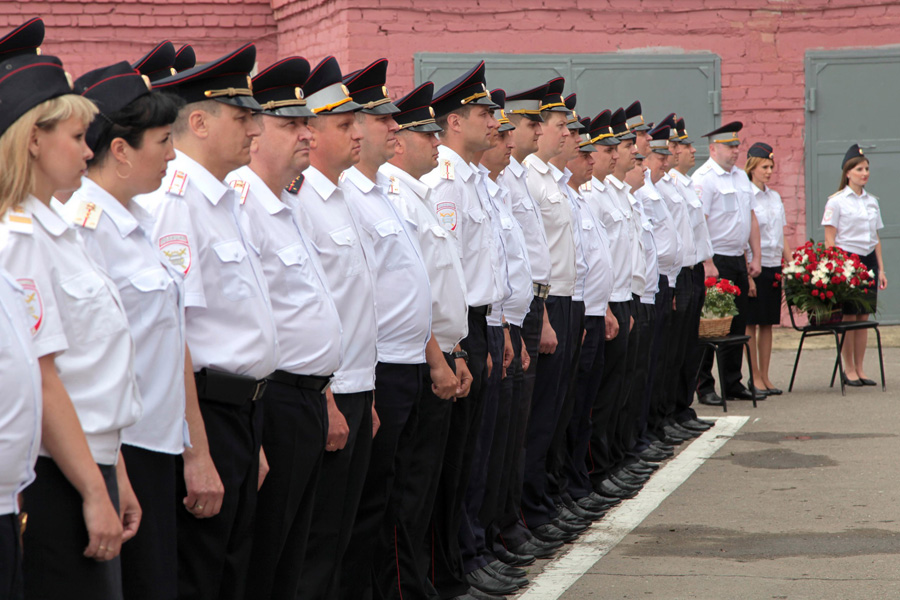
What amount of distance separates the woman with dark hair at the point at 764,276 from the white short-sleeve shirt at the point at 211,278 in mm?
8318

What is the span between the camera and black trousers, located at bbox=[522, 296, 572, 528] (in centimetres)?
645

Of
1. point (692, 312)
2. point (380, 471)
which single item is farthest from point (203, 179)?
point (692, 312)

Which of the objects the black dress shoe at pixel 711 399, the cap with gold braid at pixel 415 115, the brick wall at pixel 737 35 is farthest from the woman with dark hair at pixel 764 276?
the cap with gold braid at pixel 415 115

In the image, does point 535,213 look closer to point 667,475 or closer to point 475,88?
point 475,88

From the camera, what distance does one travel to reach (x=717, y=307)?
34.1ft

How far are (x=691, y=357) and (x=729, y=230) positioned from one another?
1.54m

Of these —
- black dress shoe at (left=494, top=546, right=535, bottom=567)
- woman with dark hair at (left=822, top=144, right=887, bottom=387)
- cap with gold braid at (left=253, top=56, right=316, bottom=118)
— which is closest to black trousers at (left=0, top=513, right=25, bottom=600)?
cap with gold braid at (left=253, top=56, right=316, bottom=118)

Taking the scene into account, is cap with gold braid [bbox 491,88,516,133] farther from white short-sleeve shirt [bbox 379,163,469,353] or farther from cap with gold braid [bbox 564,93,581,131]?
white short-sleeve shirt [bbox 379,163,469,353]

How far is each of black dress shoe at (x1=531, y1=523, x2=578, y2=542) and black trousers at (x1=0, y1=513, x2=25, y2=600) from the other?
3.99 meters

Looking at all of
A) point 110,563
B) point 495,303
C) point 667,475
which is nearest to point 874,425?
point 667,475

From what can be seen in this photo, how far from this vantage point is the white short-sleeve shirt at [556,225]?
6750 millimetres

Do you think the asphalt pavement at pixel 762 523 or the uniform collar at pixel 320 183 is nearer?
the uniform collar at pixel 320 183

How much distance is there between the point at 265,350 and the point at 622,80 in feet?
35.1

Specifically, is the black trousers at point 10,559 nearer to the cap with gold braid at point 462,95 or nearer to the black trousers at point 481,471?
the black trousers at point 481,471
